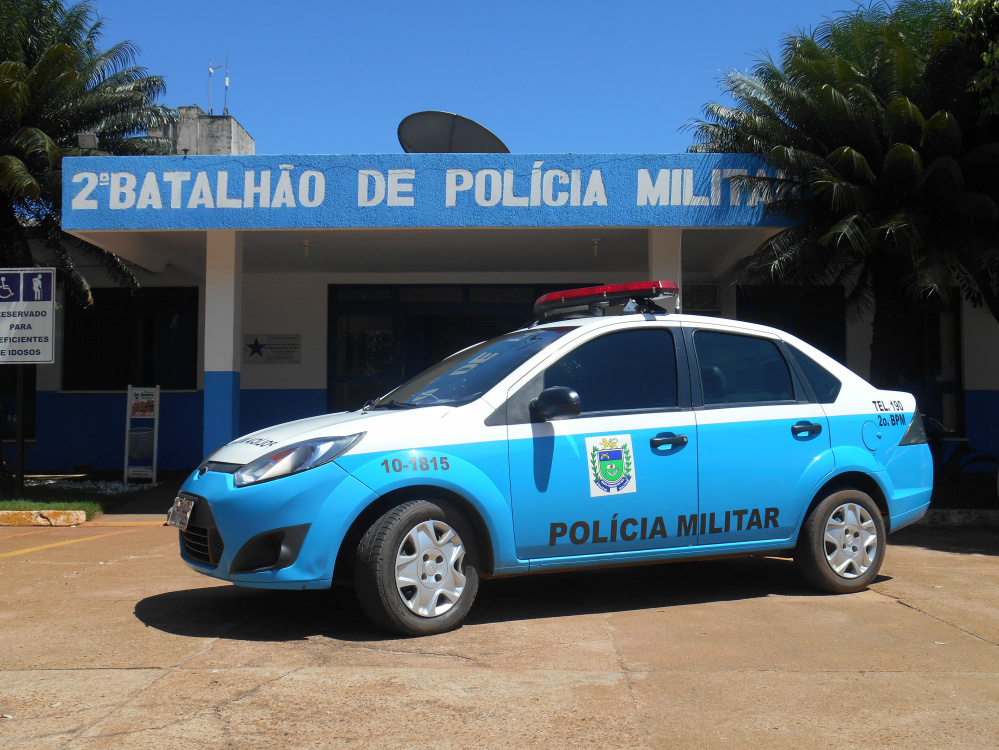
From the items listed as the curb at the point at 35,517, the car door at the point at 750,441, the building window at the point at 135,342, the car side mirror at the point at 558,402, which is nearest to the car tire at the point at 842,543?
the car door at the point at 750,441

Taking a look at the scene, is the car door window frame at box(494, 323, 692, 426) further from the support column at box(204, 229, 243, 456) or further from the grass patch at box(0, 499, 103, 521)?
the grass patch at box(0, 499, 103, 521)

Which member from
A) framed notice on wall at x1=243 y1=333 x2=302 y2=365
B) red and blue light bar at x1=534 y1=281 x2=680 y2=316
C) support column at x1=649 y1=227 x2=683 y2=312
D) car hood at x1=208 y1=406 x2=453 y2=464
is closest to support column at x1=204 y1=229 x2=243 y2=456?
framed notice on wall at x1=243 y1=333 x2=302 y2=365

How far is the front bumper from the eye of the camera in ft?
13.9

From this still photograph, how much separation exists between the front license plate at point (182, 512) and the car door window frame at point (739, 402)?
9.28ft

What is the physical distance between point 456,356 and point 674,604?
202 cm

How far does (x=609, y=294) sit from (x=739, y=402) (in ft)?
3.53

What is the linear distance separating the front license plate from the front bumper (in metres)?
0.30

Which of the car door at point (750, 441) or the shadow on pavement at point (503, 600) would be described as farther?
the car door at point (750, 441)

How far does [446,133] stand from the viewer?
1106 centimetres

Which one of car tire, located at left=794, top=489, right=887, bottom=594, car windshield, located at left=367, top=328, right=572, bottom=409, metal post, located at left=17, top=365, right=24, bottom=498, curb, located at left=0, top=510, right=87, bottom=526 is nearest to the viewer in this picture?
car windshield, located at left=367, top=328, right=572, bottom=409

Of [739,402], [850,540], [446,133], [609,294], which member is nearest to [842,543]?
[850,540]

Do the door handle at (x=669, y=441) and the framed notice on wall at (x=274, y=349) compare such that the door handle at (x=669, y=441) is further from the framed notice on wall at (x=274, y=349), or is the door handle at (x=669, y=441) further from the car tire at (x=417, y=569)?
the framed notice on wall at (x=274, y=349)

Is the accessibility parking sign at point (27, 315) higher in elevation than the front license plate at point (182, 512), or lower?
higher

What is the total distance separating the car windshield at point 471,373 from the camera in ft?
16.0
